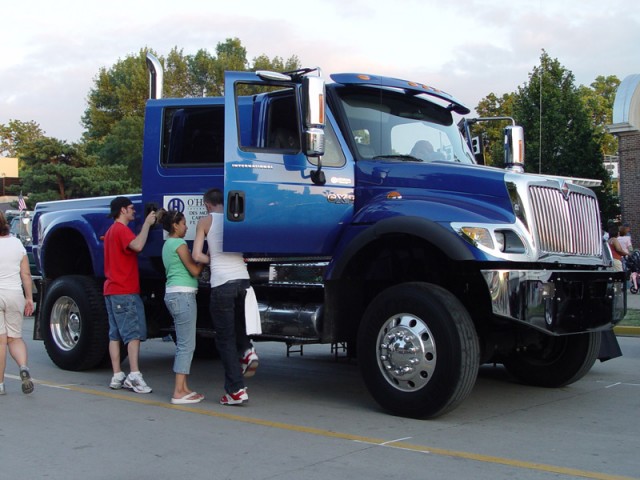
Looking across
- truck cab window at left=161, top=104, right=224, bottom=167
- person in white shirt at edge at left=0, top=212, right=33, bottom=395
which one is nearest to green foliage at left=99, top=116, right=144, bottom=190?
truck cab window at left=161, top=104, right=224, bottom=167

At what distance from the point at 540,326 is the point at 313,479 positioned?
7.64 ft

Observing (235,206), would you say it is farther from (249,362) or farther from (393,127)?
(393,127)

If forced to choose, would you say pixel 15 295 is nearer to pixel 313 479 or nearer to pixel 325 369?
pixel 325 369

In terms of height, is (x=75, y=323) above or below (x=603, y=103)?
below

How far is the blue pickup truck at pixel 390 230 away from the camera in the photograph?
636 centimetres

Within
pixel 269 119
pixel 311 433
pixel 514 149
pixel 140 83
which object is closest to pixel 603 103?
pixel 140 83

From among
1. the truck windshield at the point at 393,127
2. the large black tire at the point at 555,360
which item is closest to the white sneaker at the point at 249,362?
the truck windshield at the point at 393,127

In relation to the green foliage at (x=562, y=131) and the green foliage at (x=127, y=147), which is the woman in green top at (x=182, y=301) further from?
the green foliage at (x=127, y=147)

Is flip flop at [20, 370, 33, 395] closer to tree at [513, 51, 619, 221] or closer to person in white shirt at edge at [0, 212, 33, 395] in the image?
person in white shirt at edge at [0, 212, 33, 395]

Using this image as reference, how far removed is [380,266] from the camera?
23.8 ft

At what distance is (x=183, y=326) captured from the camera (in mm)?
7320

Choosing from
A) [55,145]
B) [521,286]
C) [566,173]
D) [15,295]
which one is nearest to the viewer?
[521,286]

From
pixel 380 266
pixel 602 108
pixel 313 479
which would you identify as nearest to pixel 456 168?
pixel 380 266

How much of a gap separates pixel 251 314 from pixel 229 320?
19cm
